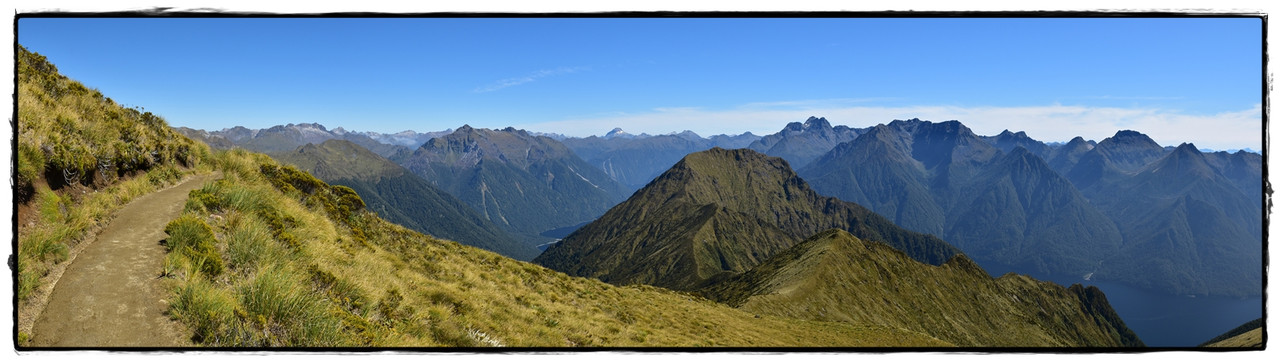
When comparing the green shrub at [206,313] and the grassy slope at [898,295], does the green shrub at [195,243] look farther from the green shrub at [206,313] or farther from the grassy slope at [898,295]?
the grassy slope at [898,295]

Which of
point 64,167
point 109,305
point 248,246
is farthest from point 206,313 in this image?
point 64,167

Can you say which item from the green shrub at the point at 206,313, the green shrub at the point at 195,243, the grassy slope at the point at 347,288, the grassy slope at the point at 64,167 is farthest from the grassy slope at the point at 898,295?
the green shrub at the point at 206,313

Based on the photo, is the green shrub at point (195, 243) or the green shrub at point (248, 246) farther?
the green shrub at point (248, 246)

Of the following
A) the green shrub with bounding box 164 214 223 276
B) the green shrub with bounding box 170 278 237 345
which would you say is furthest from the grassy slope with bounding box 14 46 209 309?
the green shrub with bounding box 170 278 237 345

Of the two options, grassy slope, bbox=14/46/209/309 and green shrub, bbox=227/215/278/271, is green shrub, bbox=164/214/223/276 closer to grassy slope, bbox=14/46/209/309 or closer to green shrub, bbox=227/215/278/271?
green shrub, bbox=227/215/278/271
